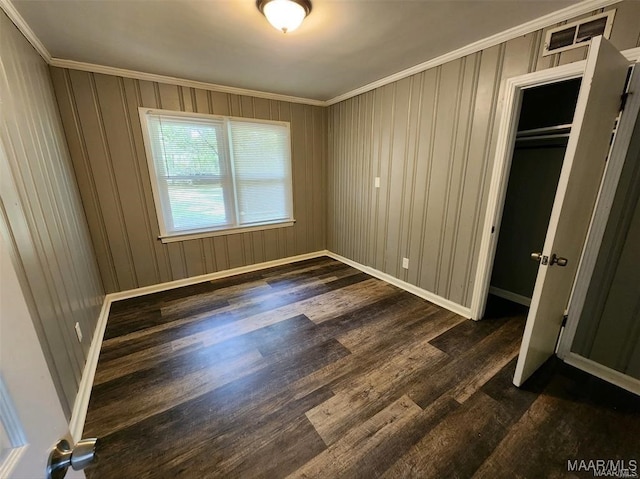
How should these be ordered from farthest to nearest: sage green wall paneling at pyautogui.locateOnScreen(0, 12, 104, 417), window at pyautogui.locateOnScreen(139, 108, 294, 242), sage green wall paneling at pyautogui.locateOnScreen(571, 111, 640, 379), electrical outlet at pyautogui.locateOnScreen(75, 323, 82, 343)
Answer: window at pyautogui.locateOnScreen(139, 108, 294, 242)
electrical outlet at pyautogui.locateOnScreen(75, 323, 82, 343)
sage green wall paneling at pyautogui.locateOnScreen(571, 111, 640, 379)
sage green wall paneling at pyautogui.locateOnScreen(0, 12, 104, 417)

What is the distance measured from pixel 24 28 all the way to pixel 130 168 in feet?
3.99

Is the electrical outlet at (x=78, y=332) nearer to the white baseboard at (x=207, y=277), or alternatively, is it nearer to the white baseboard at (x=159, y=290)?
the white baseboard at (x=159, y=290)

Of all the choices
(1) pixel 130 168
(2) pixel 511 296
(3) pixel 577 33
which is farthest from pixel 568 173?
(1) pixel 130 168

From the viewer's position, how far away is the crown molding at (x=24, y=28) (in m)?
1.55

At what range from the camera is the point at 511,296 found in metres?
2.88

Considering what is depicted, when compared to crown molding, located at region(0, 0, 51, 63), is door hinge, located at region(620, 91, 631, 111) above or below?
below

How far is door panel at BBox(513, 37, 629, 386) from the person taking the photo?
1.32 meters

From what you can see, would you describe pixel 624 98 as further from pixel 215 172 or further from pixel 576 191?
pixel 215 172

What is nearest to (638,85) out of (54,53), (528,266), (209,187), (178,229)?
(528,266)

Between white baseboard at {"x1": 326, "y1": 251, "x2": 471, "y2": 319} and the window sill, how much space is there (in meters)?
1.12

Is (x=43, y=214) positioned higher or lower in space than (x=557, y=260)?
higher

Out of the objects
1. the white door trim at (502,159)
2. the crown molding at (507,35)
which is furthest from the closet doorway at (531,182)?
the crown molding at (507,35)

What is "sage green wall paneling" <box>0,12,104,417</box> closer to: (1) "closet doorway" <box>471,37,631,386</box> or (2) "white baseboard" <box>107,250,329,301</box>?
(2) "white baseboard" <box>107,250,329,301</box>

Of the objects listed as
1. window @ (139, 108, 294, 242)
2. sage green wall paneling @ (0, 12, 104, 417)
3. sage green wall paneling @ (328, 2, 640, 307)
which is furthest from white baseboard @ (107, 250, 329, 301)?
sage green wall paneling @ (328, 2, 640, 307)
